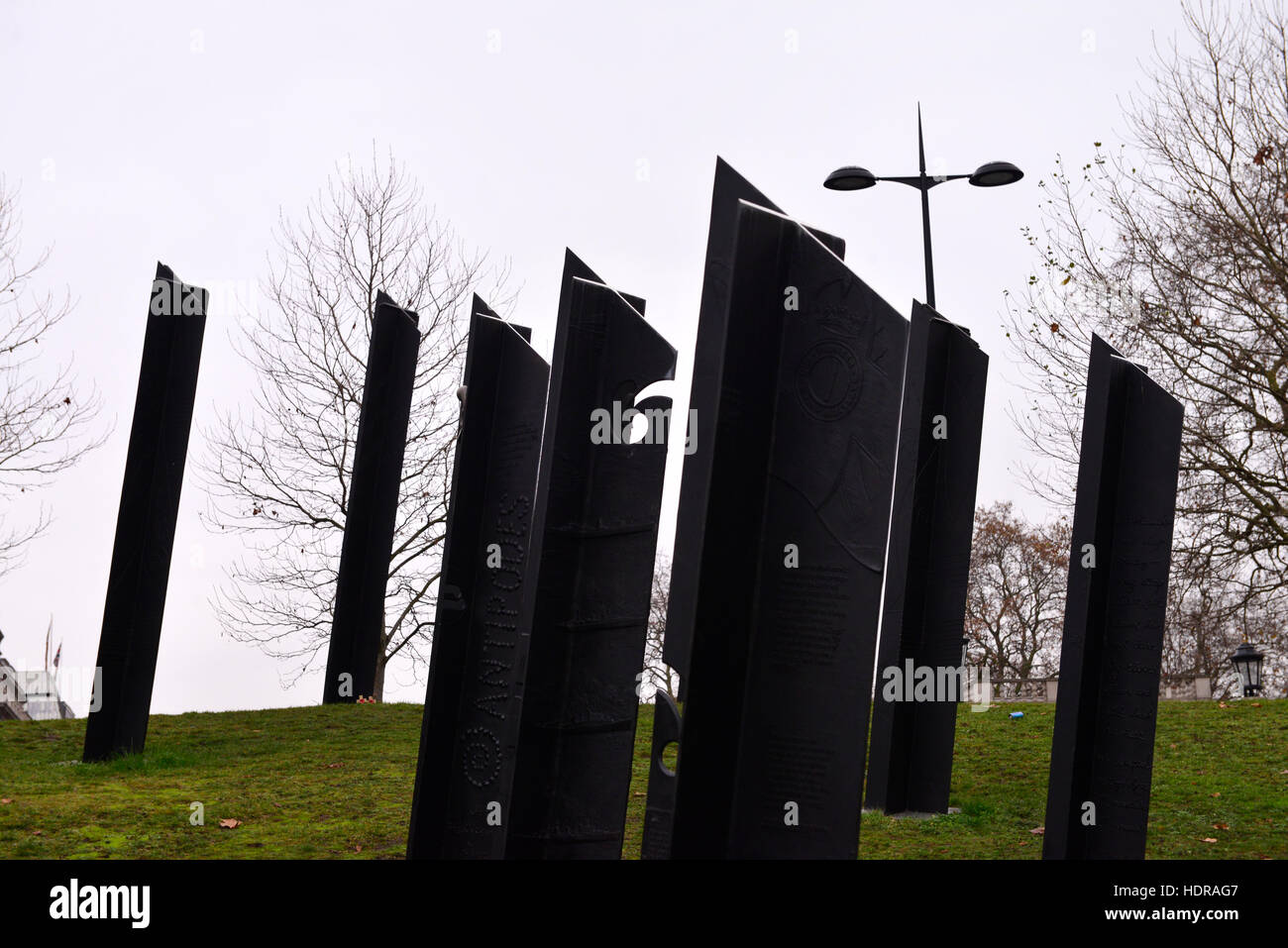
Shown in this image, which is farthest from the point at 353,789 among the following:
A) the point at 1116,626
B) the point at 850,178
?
the point at 850,178

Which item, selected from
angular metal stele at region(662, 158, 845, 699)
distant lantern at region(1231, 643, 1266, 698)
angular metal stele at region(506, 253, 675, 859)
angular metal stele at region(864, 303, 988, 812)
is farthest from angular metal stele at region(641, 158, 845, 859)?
distant lantern at region(1231, 643, 1266, 698)

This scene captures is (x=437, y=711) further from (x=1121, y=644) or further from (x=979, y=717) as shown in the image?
(x=979, y=717)

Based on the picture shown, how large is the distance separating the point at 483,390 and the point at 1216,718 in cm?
1145

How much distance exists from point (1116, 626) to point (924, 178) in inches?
342

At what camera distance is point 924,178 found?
1462cm

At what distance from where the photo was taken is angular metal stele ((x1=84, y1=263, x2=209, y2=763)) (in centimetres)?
1150

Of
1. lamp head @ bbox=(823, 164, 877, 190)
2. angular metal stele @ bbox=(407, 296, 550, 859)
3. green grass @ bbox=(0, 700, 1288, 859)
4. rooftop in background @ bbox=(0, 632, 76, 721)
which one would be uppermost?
lamp head @ bbox=(823, 164, 877, 190)

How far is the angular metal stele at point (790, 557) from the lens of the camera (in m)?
4.30

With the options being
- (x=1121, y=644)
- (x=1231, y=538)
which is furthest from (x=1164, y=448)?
(x=1231, y=538)

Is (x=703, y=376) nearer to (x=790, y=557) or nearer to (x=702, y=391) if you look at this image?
(x=702, y=391)

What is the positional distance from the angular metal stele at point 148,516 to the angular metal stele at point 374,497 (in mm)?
1976

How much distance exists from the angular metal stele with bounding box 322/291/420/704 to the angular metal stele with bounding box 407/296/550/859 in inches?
259

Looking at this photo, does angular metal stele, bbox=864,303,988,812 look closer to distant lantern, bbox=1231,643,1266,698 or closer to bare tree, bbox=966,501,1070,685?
distant lantern, bbox=1231,643,1266,698

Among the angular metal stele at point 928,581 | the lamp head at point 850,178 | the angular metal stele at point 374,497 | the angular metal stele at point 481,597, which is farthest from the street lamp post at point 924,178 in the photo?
the angular metal stele at point 481,597
